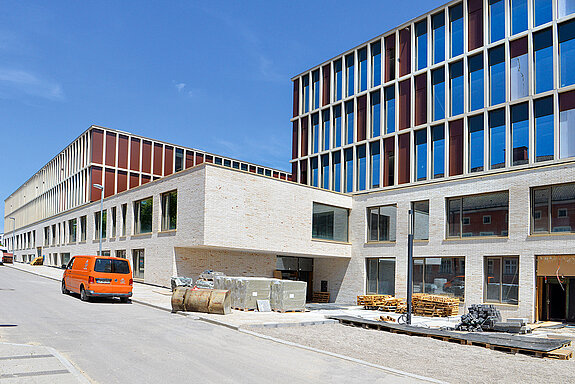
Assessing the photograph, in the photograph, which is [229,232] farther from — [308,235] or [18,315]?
[18,315]

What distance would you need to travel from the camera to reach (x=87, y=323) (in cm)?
1521

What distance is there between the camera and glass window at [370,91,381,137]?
113 ft

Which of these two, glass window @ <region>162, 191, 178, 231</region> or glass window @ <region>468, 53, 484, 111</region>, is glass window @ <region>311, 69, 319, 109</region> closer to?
glass window @ <region>468, 53, 484, 111</region>

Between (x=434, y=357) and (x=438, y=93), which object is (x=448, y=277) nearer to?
(x=438, y=93)

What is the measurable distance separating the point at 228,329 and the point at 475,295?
15259 mm

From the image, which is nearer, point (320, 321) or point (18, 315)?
point (18, 315)

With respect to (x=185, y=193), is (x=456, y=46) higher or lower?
higher

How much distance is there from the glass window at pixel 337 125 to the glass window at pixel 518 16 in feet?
42.8

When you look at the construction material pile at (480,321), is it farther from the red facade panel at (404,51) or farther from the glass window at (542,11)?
the red facade panel at (404,51)

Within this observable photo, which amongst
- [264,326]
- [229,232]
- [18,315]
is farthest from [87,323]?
[229,232]

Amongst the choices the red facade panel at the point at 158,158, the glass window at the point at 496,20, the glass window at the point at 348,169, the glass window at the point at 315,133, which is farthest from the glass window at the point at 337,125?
the red facade panel at the point at 158,158

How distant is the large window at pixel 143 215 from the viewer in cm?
3319

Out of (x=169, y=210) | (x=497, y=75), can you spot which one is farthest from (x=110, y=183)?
(x=497, y=75)

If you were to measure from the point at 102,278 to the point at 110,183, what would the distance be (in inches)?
1212
